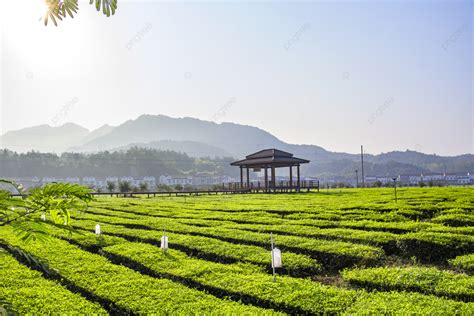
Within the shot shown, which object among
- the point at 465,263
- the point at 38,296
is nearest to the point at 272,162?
the point at 465,263

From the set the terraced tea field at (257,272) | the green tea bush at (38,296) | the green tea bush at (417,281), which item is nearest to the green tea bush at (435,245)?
the terraced tea field at (257,272)

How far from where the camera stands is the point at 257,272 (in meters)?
7.31

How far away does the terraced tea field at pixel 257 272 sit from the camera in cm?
553

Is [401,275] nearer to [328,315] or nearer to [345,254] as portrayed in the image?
[345,254]

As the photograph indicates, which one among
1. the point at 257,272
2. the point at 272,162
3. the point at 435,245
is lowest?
the point at 257,272

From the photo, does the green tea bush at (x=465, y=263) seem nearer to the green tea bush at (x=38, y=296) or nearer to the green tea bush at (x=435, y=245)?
the green tea bush at (x=435, y=245)

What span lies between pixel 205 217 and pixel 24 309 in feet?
31.2

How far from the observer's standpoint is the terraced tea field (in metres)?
5.53

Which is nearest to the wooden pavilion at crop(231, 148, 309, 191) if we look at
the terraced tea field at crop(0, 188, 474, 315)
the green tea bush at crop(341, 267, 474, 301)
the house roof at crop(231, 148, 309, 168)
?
the house roof at crop(231, 148, 309, 168)

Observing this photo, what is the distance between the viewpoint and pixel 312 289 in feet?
19.8

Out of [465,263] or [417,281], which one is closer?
[417,281]

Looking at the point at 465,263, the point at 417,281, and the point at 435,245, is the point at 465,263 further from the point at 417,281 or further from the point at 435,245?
the point at 417,281

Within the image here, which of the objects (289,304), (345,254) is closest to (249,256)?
(345,254)

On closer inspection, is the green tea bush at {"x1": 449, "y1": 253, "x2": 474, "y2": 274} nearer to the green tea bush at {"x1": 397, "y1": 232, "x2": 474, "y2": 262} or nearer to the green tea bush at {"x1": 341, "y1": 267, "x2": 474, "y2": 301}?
the green tea bush at {"x1": 397, "y1": 232, "x2": 474, "y2": 262}
